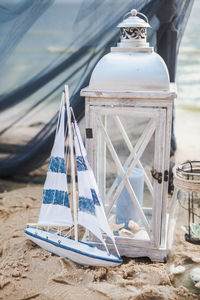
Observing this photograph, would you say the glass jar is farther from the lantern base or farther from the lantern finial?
the lantern finial

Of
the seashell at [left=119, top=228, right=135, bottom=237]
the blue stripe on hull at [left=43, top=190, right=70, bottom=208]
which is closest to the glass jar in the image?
the seashell at [left=119, top=228, right=135, bottom=237]

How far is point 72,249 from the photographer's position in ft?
7.45

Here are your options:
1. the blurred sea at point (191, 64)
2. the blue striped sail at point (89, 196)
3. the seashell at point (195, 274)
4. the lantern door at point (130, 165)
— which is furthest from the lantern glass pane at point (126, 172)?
the blurred sea at point (191, 64)

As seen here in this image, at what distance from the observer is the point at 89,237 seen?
246cm

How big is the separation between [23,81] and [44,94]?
220 millimetres

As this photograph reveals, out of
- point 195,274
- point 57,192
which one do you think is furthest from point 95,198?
point 195,274

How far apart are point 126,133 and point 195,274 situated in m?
0.89

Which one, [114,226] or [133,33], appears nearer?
[133,33]

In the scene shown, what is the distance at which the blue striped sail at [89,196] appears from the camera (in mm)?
2203

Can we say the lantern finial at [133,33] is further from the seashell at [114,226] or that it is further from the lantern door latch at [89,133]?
the seashell at [114,226]

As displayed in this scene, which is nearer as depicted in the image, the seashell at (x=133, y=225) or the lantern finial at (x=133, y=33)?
the lantern finial at (x=133, y=33)

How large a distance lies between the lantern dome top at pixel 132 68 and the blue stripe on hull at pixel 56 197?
0.58 meters

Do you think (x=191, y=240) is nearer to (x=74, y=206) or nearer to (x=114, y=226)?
(x=114, y=226)

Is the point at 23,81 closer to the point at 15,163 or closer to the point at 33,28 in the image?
the point at 33,28
